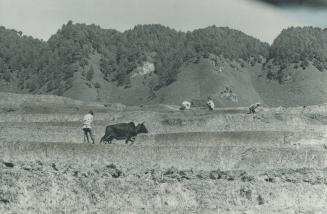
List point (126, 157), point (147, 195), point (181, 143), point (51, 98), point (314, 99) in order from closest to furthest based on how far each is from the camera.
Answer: point (147, 195) < point (126, 157) < point (181, 143) < point (51, 98) < point (314, 99)

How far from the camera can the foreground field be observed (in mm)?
29938

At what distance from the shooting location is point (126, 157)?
41.8 metres

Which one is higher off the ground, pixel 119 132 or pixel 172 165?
pixel 119 132

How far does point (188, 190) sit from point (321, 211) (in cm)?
623

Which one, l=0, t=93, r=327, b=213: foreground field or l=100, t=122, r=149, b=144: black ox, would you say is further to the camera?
l=100, t=122, r=149, b=144: black ox

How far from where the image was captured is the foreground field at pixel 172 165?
98.2 ft

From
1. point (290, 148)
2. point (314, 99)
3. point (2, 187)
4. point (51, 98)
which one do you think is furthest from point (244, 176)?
point (314, 99)

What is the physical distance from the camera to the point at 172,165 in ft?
139

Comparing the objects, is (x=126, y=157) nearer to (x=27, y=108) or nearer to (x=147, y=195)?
(x=147, y=195)

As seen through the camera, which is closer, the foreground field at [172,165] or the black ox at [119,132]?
the foreground field at [172,165]

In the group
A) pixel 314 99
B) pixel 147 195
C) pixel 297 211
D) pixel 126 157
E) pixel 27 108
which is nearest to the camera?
pixel 147 195

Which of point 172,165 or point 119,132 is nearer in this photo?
point 172,165

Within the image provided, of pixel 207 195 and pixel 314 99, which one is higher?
pixel 314 99

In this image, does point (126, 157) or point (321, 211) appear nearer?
point (321, 211)
